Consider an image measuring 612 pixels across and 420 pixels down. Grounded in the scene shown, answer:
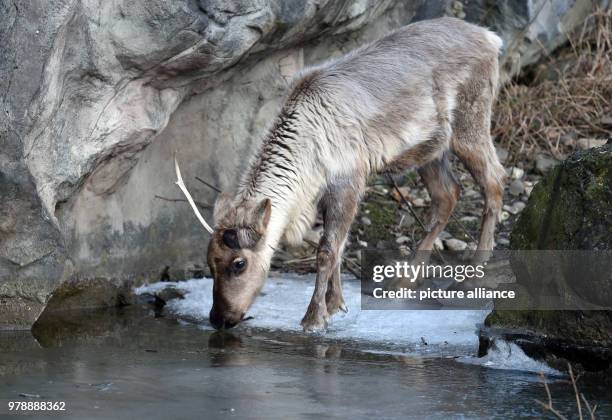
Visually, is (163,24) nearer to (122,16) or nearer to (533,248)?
(122,16)

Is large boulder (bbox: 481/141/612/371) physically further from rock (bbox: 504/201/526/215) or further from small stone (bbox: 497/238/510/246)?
rock (bbox: 504/201/526/215)

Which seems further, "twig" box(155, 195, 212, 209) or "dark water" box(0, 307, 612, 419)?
"twig" box(155, 195, 212, 209)

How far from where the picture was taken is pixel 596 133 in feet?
34.4

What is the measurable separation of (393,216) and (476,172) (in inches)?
59.4

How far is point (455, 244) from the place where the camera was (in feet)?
29.7

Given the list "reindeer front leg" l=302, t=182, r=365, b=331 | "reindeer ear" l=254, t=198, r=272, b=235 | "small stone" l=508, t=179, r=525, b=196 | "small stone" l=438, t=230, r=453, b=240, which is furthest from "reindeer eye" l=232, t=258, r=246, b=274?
"small stone" l=508, t=179, r=525, b=196

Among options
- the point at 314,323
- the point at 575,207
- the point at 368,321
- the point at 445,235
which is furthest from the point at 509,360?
the point at 445,235

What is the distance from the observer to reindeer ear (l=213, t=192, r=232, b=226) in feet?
22.7

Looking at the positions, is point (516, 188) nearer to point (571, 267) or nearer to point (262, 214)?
point (262, 214)

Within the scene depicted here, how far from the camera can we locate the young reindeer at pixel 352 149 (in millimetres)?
6914

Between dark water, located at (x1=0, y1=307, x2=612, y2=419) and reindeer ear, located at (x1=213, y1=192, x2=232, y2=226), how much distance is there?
2.44ft

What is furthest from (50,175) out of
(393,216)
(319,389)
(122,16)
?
(393,216)

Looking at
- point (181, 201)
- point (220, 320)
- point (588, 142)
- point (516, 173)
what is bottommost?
point (220, 320)

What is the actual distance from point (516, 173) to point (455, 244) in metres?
1.45
